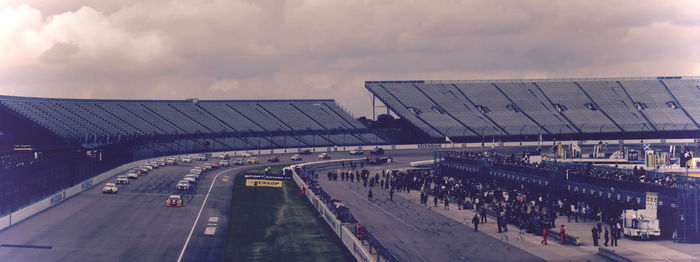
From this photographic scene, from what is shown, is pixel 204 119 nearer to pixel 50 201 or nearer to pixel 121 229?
pixel 50 201

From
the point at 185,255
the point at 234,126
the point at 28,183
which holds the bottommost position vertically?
the point at 185,255

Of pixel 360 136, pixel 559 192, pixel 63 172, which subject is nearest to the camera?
pixel 559 192

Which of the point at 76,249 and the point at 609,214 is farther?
the point at 609,214

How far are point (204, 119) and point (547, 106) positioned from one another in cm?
→ 7298

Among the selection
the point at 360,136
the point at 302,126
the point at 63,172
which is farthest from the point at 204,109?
the point at 63,172

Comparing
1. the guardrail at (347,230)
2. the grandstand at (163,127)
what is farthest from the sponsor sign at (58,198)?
the guardrail at (347,230)

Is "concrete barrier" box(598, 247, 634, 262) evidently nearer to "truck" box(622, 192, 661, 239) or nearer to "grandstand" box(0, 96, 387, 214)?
"truck" box(622, 192, 661, 239)

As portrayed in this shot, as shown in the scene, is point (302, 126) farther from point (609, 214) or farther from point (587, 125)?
point (609, 214)

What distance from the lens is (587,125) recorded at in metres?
143

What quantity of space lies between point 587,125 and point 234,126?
72.1 metres

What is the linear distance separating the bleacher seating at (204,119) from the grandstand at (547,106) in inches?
506

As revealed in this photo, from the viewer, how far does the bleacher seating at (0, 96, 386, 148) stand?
11981 centimetres

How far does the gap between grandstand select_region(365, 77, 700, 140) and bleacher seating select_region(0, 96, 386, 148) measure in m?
12.9

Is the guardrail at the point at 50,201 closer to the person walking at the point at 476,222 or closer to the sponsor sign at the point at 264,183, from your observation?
the sponsor sign at the point at 264,183
